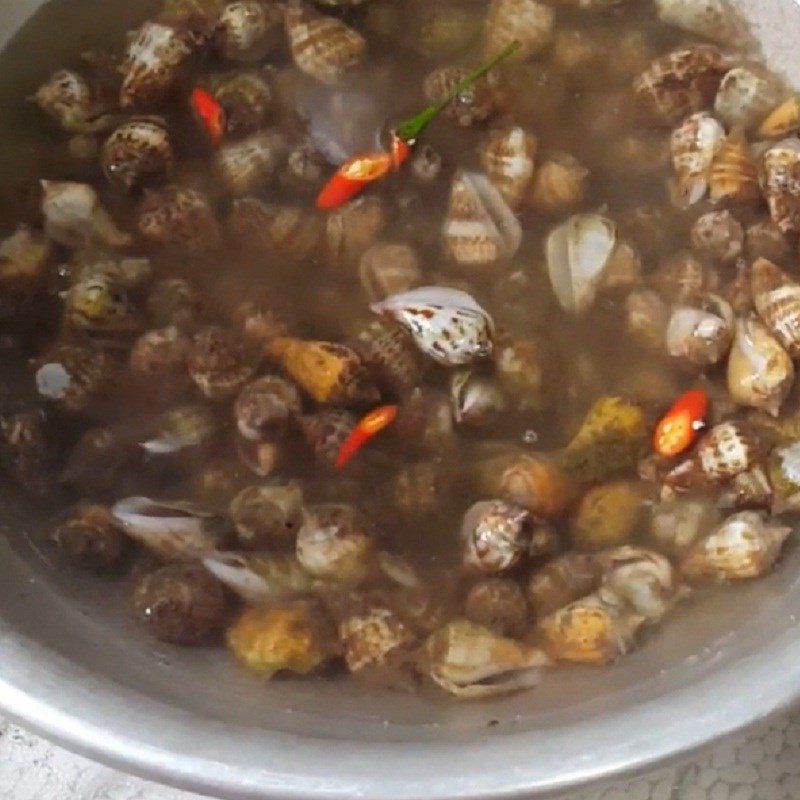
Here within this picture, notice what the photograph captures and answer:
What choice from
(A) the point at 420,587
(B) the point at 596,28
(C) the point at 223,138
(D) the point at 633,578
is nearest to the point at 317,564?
(A) the point at 420,587

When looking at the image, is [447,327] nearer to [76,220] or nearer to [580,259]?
[580,259]

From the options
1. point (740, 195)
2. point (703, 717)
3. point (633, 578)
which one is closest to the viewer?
point (703, 717)

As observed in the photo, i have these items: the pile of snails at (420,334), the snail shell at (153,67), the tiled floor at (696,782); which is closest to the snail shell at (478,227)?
the pile of snails at (420,334)

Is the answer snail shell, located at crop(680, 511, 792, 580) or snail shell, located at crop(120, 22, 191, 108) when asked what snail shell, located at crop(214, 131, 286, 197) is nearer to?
snail shell, located at crop(120, 22, 191, 108)

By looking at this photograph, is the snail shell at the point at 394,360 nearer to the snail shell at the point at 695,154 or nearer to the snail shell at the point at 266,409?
the snail shell at the point at 266,409

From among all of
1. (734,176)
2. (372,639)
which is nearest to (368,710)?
(372,639)

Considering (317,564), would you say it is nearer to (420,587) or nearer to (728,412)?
(420,587)
